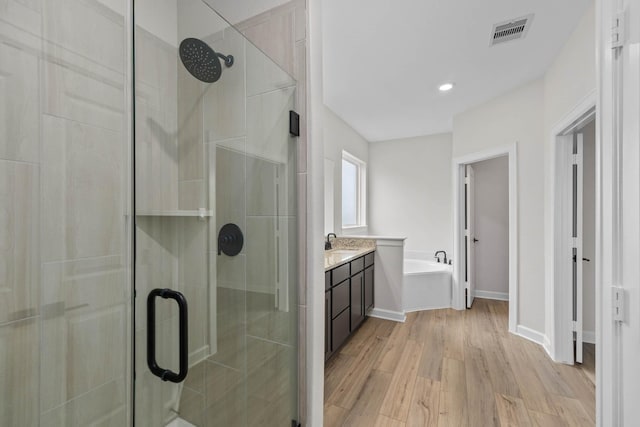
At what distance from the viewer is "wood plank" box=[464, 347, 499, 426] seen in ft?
5.73

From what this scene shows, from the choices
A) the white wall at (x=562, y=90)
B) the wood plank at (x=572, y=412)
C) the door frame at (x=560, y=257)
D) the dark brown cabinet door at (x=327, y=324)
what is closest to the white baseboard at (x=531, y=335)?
the white wall at (x=562, y=90)

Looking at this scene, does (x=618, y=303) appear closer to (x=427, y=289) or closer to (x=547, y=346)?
(x=547, y=346)

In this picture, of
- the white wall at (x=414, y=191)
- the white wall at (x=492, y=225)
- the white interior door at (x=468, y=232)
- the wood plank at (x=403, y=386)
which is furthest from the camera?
the white wall at (x=414, y=191)

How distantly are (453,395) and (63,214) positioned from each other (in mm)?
2497

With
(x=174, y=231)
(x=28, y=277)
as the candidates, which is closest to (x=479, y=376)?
(x=174, y=231)

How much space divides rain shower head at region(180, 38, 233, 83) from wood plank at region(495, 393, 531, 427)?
2.47 m

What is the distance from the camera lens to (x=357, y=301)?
293 centimetres

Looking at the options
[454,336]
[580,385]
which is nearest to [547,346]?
[580,385]

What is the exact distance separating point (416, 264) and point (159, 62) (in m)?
4.56

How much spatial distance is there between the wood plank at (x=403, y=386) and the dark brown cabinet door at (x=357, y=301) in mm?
545

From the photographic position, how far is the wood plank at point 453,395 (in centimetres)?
173

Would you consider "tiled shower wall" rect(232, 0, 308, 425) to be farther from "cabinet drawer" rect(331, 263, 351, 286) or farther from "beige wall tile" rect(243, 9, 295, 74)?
"cabinet drawer" rect(331, 263, 351, 286)

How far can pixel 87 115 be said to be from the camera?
1.01 metres

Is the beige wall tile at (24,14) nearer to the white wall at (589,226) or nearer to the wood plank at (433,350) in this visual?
the wood plank at (433,350)
